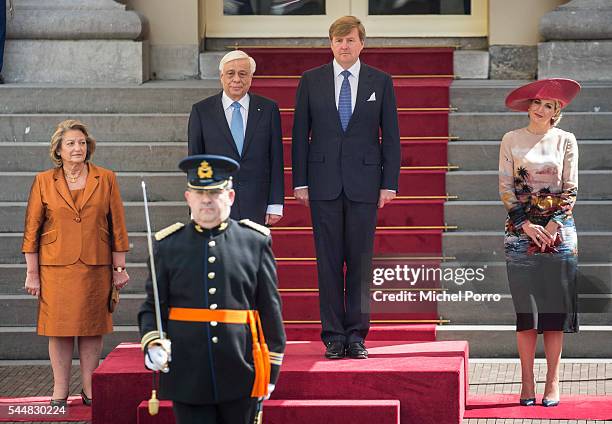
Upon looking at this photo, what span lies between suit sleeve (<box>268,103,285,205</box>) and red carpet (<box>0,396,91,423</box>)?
1575mm

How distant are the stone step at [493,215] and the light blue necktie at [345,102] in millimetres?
2502

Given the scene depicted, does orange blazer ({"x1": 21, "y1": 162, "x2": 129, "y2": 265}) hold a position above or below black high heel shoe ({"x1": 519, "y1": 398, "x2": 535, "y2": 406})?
above

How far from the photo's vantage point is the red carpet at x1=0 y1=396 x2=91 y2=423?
331 inches

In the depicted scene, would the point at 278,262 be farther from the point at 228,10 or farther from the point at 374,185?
the point at 228,10

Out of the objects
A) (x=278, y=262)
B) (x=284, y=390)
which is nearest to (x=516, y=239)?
(x=284, y=390)

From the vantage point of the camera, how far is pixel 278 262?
10422mm

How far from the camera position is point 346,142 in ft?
27.2

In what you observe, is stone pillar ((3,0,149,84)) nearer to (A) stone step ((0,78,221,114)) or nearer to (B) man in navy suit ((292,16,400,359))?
(A) stone step ((0,78,221,114))

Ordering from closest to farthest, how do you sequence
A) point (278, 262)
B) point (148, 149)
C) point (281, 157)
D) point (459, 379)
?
point (459, 379)
point (281, 157)
point (278, 262)
point (148, 149)

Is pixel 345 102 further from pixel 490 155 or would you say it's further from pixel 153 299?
pixel 490 155

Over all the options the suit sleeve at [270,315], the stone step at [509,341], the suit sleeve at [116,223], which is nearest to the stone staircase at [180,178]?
the stone step at [509,341]

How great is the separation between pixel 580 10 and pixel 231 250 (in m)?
6.54

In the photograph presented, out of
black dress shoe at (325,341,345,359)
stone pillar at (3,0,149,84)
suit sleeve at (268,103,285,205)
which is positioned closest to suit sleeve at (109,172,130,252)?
suit sleeve at (268,103,285,205)

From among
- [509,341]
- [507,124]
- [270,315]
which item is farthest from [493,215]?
[270,315]
